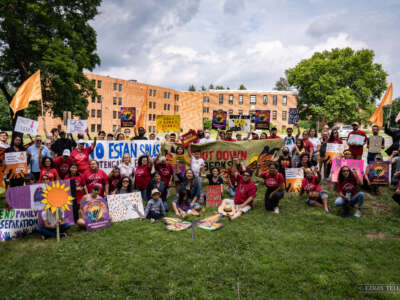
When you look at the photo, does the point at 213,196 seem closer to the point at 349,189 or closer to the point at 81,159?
the point at 349,189

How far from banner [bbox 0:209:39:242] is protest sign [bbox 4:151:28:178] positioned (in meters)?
2.09

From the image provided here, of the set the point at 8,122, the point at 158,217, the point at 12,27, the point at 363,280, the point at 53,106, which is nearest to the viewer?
the point at 363,280

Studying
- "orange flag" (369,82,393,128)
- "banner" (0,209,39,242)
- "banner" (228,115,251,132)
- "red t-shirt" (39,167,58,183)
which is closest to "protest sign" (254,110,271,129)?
"banner" (228,115,251,132)

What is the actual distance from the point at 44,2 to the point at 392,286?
869 inches

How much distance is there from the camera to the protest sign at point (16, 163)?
23.6 feet

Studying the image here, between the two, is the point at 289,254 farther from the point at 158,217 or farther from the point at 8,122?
the point at 8,122

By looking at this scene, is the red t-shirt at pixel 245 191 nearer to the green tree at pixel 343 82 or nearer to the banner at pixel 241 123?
the banner at pixel 241 123

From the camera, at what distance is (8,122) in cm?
5791

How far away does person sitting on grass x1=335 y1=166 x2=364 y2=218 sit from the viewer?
7.09m

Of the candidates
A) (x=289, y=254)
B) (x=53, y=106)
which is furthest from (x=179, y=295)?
(x=53, y=106)

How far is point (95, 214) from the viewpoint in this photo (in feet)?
20.6

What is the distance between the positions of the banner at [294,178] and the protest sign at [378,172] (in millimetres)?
2063

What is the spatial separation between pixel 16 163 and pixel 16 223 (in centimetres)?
232

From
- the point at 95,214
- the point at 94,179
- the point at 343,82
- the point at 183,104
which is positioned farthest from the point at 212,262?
the point at 183,104
